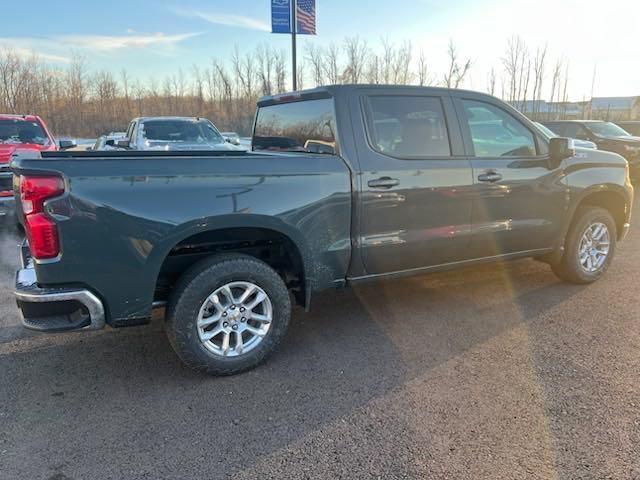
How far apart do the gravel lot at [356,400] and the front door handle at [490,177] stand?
1159 mm

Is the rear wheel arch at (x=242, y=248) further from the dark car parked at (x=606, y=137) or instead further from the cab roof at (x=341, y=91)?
the dark car parked at (x=606, y=137)

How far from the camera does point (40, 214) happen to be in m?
2.77

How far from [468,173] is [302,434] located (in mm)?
2521

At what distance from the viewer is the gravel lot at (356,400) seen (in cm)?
248

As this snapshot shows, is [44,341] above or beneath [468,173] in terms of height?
beneath

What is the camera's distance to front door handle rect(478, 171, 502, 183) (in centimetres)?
420

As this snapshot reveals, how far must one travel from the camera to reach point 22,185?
278 centimetres

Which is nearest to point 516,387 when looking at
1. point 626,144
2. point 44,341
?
point 44,341

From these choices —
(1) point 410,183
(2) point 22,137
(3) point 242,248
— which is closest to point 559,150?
(1) point 410,183

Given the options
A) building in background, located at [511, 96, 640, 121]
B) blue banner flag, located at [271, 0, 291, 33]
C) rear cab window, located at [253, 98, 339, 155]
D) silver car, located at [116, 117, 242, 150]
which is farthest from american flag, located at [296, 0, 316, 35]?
building in background, located at [511, 96, 640, 121]

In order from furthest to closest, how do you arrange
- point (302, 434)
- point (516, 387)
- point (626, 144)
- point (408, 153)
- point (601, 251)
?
point (626, 144) → point (601, 251) → point (408, 153) → point (516, 387) → point (302, 434)

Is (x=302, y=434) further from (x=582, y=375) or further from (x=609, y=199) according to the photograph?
(x=609, y=199)

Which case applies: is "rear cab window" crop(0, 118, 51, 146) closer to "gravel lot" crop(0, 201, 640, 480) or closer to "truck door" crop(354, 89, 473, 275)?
"gravel lot" crop(0, 201, 640, 480)

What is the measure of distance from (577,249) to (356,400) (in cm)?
320
